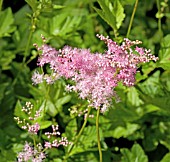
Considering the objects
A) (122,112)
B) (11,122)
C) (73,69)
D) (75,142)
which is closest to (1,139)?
(11,122)

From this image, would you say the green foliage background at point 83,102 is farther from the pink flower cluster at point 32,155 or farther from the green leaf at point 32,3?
the pink flower cluster at point 32,155

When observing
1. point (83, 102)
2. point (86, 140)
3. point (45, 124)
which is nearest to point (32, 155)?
point (45, 124)

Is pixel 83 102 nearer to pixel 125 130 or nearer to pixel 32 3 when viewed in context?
pixel 125 130

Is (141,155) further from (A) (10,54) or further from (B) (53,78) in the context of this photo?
(A) (10,54)

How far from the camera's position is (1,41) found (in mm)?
2730

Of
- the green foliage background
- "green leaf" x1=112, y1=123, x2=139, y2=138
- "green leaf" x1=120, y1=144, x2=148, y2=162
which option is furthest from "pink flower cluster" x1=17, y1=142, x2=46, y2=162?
"green leaf" x1=112, y1=123, x2=139, y2=138

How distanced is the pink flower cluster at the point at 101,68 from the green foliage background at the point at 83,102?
21 centimetres

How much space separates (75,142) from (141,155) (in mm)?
308

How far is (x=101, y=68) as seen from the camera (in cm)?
156

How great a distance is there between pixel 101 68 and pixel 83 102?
658mm

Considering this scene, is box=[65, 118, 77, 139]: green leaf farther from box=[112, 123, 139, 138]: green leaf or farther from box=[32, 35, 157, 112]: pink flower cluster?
box=[32, 35, 157, 112]: pink flower cluster

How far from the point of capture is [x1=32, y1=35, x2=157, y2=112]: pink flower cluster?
154cm

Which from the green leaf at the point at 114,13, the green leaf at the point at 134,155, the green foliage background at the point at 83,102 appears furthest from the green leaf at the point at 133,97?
the green leaf at the point at 114,13

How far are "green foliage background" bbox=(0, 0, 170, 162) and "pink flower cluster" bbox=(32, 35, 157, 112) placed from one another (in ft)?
0.68
